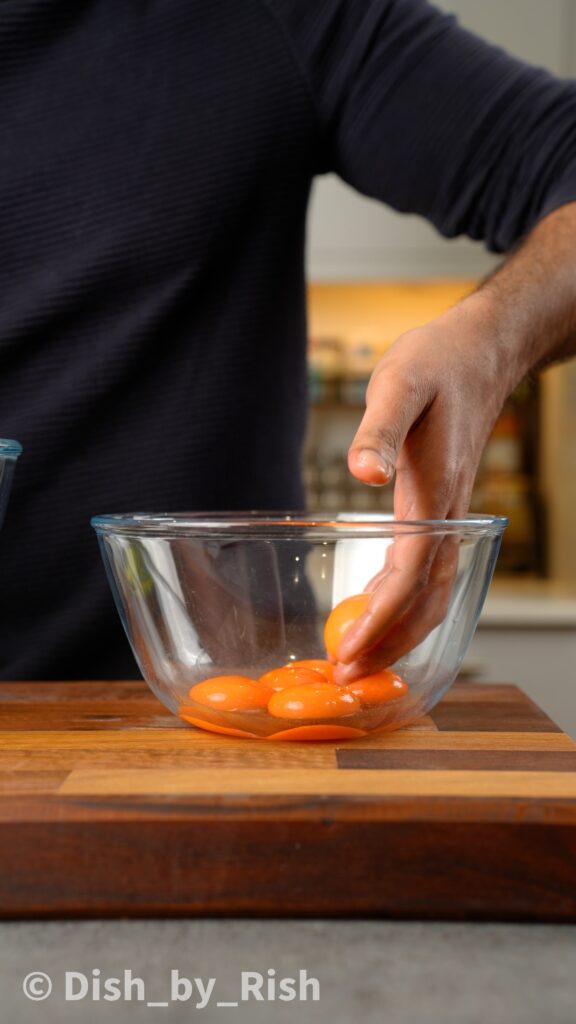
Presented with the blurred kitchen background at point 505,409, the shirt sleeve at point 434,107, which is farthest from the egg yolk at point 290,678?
the blurred kitchen background at point 505,409

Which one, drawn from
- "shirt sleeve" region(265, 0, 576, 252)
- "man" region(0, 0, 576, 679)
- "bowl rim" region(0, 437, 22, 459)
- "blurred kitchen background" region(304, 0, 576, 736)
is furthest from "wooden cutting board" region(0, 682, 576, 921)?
"blurred kitchen background" region(304, 0, 576, 736)

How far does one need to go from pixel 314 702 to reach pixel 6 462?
27 cm

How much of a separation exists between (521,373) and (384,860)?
434mm

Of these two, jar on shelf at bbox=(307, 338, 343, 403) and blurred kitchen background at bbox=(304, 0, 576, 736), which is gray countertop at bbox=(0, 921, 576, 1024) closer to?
blurred kitchen background at bbox=(304, 0, 576, 736)

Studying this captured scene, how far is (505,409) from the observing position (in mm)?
1929

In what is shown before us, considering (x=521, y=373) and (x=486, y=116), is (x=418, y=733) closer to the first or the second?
(x=521, y=373)

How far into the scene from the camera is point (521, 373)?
0.78 m

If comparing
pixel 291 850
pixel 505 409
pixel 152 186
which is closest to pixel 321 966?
pixel 291 850

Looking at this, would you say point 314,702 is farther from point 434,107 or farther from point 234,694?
point 434,107

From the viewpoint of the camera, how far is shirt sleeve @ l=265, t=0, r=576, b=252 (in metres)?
0.92

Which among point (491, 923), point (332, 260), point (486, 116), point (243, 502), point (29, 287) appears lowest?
point (332, 260)

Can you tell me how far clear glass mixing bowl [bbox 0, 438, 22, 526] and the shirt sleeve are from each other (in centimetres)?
51

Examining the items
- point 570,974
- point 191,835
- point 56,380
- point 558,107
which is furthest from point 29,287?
point 570,974

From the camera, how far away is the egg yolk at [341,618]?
2.03 feet
